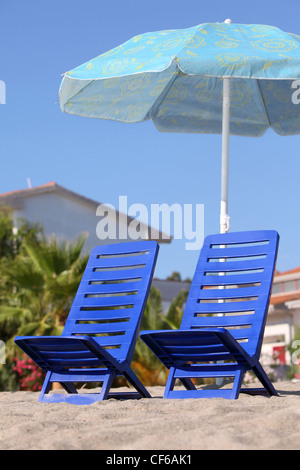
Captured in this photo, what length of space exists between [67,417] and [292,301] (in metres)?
20.2

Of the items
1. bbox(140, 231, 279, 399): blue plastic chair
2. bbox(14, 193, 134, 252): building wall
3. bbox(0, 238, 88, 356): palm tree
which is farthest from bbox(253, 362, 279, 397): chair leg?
bbox(14, 193, 134, 252): building wall

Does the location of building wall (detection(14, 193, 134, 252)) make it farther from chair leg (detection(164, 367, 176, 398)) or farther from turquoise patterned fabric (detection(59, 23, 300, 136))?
chair leg (detection(164, 367, 176, 398))

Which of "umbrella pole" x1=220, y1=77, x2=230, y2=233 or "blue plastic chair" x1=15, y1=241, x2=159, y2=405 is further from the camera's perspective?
"umbrella pole" x1=220, y1=77, x2=230, y2=233

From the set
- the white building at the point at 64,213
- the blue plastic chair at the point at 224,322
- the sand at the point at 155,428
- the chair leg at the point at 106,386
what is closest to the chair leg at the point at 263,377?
the blue plastic chair at the point at 224,322

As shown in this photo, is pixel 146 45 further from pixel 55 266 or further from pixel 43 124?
pixel 43 124

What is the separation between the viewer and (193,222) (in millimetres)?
8383

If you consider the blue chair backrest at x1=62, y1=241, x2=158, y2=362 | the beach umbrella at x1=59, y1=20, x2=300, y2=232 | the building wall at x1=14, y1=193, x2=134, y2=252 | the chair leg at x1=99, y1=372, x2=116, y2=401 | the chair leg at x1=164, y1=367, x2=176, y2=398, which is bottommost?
the building wall at x1=14, y1=193, x2=134, y2=252

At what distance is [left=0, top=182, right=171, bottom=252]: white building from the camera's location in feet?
80.2

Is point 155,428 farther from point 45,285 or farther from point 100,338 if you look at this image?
point 45,285

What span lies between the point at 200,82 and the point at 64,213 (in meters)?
19.3

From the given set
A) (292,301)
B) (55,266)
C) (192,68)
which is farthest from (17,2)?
(192,68)

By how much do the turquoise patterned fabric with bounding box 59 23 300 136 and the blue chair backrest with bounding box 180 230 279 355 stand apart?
3.87ft

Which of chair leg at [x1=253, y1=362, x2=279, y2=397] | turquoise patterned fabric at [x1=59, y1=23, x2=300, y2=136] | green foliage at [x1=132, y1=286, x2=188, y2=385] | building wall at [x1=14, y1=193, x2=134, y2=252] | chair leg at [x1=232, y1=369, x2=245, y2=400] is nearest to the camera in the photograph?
chair leg at [x1=232, y1=369, x2=245, y2=400]

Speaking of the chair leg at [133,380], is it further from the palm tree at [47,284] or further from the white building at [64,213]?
the white building at [64,213]
